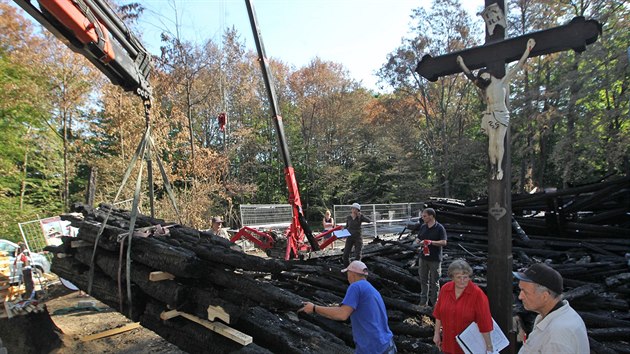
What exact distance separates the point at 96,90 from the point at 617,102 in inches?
1065

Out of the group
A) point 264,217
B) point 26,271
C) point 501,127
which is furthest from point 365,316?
point 264,217

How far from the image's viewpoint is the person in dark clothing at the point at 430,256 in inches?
244

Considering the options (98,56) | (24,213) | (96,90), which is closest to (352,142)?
(96,90)

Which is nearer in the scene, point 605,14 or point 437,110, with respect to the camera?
point 605,14

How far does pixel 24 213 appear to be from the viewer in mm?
17906

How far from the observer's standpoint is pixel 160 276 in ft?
15.2

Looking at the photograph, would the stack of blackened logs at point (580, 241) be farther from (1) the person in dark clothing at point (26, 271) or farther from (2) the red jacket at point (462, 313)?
(1) the person in dark clothing at point (26, 271)

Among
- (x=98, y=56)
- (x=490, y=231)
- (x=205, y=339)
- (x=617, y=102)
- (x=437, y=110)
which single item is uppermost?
(x=437, y=110)

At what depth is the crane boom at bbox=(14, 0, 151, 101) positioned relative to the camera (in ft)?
16.6

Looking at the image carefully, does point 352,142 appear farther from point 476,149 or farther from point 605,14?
point 605,14

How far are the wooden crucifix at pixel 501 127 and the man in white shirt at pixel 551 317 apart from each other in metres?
1.65

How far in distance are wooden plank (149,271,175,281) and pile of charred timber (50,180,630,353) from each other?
12 mm

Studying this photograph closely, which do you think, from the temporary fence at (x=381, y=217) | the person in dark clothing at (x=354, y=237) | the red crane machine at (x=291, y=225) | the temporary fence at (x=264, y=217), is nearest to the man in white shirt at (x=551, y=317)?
the person in dark clothing at (x=354, y=237)

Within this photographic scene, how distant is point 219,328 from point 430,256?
3.66m
